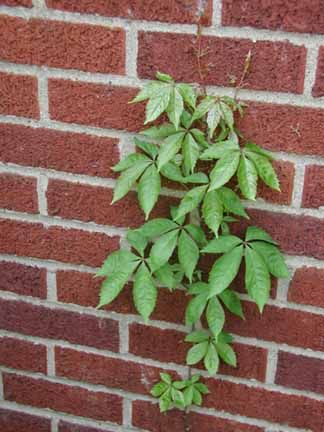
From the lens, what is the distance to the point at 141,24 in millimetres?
1120

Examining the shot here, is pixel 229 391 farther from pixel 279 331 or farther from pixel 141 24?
pixel 141 24

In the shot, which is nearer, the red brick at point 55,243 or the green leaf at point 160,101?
the green leaf at point 160,101

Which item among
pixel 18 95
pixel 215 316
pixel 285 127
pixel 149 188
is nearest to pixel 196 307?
pixel 215 316

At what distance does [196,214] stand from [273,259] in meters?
0.17

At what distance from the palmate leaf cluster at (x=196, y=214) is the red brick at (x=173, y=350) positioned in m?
0.04

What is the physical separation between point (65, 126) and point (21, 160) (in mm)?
121

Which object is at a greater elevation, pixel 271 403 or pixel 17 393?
pixel 271 403

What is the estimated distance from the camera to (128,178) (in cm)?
116

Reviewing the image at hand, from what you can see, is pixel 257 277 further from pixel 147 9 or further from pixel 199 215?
pixel 147 9

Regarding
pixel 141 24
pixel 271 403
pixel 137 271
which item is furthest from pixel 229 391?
pixel 141 24

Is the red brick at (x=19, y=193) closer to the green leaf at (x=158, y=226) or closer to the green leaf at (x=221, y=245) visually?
the green leaf at (x=158, y=226)

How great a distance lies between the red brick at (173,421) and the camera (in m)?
1.41

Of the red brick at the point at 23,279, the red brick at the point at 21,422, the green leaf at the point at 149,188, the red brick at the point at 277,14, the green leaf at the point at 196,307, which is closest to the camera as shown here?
the red brick at the point at 277,14

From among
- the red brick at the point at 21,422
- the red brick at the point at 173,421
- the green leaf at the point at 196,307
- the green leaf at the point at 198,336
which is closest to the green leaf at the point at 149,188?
the green leaf at the point at 196,307
